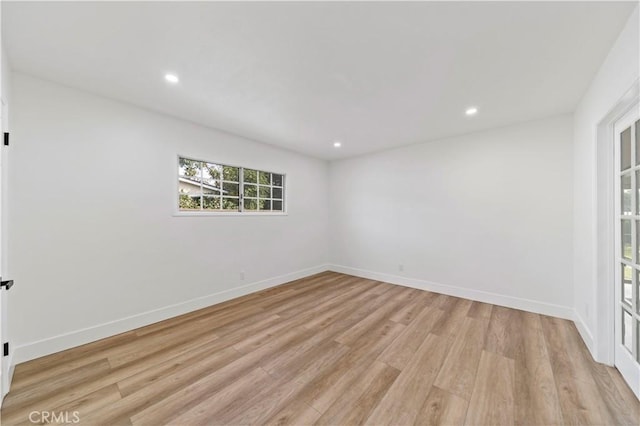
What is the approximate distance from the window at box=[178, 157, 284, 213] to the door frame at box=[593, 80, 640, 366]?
161 inches

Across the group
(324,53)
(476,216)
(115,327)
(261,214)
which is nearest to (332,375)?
(115,327)

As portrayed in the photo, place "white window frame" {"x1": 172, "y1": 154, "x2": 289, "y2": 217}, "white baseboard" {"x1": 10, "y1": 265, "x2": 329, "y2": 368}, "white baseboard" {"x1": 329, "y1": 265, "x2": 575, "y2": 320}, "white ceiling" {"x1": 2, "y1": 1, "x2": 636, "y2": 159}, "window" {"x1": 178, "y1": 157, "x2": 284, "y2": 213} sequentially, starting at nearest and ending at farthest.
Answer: "white ceiling" {"x1": 2, "y1": 1, "x2": 636, "y2": 159}
"white baseboard" {"x1": 10, "y1": 265, "x2": 329, "y2": 368}
"white baseboard" {"x1": 329, "y1": 265, "x2": 575, "y2": 320}
"white window frame" {"x1": 172, "y1": 154, "x2": 289, "y2": 217}
"window" {"x1": 178, "y1": 157, "x2": 284, "y2": 213}

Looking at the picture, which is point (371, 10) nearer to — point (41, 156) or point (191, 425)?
point (191, 425)

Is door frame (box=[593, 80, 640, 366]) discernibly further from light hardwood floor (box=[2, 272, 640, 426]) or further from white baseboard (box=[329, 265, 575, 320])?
white baseboard (box=[329, 265, 575, 320])

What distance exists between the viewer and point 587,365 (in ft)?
6.40

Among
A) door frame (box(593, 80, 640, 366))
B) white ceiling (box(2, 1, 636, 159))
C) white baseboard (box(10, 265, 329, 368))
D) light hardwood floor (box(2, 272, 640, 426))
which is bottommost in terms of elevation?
light hardwood floor (box(2, 272, 640, 426))

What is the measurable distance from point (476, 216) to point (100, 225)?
16.0 ft

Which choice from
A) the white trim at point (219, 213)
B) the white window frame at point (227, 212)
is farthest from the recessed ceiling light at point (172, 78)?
the white trim at point (219, 213)

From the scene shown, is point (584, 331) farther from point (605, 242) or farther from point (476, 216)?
point (476, 216)

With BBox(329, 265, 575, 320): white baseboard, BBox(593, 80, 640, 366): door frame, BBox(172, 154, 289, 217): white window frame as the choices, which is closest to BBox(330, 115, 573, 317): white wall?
BBox(329, 265, 575, 320): white baseboard

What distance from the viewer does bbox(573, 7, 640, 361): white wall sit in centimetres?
152

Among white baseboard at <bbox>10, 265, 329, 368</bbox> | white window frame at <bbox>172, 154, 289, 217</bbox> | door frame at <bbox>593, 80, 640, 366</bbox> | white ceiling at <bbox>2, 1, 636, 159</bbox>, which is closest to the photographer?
white ceiling at <bbox>2, 1, 636, 159</bbox>

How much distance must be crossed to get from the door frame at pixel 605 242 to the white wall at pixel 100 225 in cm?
408

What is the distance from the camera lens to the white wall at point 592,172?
4.98 ft
